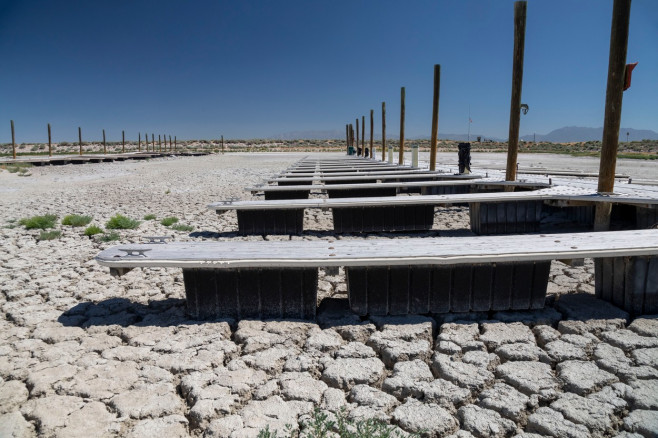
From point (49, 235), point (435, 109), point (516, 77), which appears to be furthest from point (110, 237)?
point (435, 109)

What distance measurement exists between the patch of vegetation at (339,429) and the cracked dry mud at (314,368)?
73 mm

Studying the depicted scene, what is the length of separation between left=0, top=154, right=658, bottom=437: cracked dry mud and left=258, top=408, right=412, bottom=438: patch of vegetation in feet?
0.24

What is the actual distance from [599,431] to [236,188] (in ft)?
37.0

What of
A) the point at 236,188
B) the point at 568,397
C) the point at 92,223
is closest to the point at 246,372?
the point at 568,397

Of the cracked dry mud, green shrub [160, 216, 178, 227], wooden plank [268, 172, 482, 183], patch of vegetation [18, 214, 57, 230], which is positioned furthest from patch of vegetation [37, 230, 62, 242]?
wooden plank [268, 172, 482, 183]

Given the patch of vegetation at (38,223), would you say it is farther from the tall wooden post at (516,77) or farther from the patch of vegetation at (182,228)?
the tall wooden post at (516,77)

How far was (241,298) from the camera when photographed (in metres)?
3.28

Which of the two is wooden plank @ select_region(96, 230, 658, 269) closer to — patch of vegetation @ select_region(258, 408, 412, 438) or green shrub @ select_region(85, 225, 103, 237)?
patch of vegetation @ select_region(258, 408, 412, 438)

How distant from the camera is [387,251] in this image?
315 cm

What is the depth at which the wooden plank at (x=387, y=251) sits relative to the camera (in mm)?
2988

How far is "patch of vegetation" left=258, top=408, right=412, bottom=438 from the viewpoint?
1.94 metres

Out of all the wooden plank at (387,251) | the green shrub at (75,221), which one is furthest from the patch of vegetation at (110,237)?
the wooden plank at (387,251)

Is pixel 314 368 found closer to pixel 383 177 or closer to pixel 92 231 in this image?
pixel 92 231

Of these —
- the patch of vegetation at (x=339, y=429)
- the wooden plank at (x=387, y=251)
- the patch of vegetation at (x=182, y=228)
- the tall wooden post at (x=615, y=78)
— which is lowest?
the patch of vegetation at (x=339, y=429)
